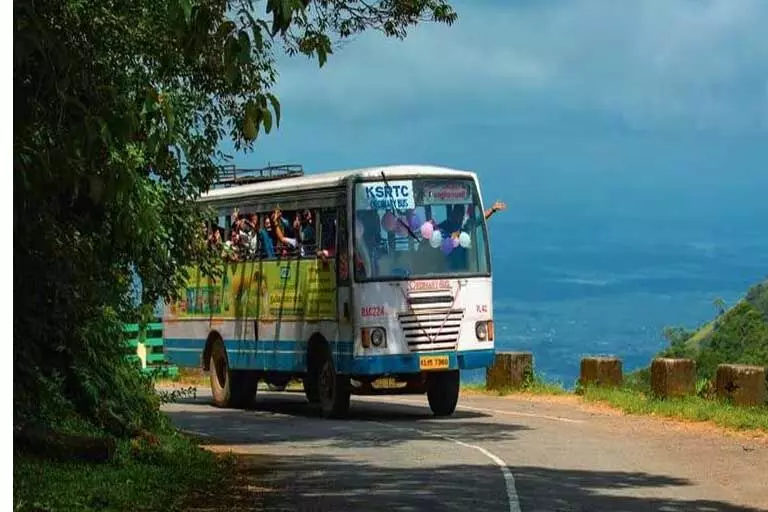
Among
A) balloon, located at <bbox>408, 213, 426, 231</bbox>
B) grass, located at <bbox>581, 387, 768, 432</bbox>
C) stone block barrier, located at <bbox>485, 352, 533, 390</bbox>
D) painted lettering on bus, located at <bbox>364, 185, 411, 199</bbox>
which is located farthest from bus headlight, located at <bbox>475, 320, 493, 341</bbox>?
stone block barrier, located at <bbox>485, 352, 533, 390</bbox>

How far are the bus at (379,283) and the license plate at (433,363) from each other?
0.6 inches

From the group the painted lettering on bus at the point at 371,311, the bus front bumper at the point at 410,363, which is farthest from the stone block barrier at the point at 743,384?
the painted lettering on bus at the point at 371,311

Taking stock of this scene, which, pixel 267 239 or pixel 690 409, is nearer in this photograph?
pixel 690 409

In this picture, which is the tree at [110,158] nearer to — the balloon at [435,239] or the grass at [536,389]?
the balloon at [435,239]

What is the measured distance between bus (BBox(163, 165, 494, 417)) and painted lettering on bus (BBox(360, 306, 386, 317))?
2cm

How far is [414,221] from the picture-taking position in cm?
2648

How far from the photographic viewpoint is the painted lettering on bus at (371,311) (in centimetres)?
2631

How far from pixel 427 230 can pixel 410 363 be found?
6.85 feet

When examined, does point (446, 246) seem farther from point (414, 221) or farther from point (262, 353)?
point (262, 353)

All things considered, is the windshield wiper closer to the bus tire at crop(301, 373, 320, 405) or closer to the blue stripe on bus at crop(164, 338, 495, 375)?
the blue stripe on bus at crop(164, 338, 495, 375)

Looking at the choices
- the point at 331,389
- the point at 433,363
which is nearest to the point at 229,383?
the point at 331,389

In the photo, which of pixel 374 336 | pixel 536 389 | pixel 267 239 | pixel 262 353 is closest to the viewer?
pixel 374 336

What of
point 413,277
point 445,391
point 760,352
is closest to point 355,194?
point 413,277

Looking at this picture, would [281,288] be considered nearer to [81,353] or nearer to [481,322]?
[481,322]
